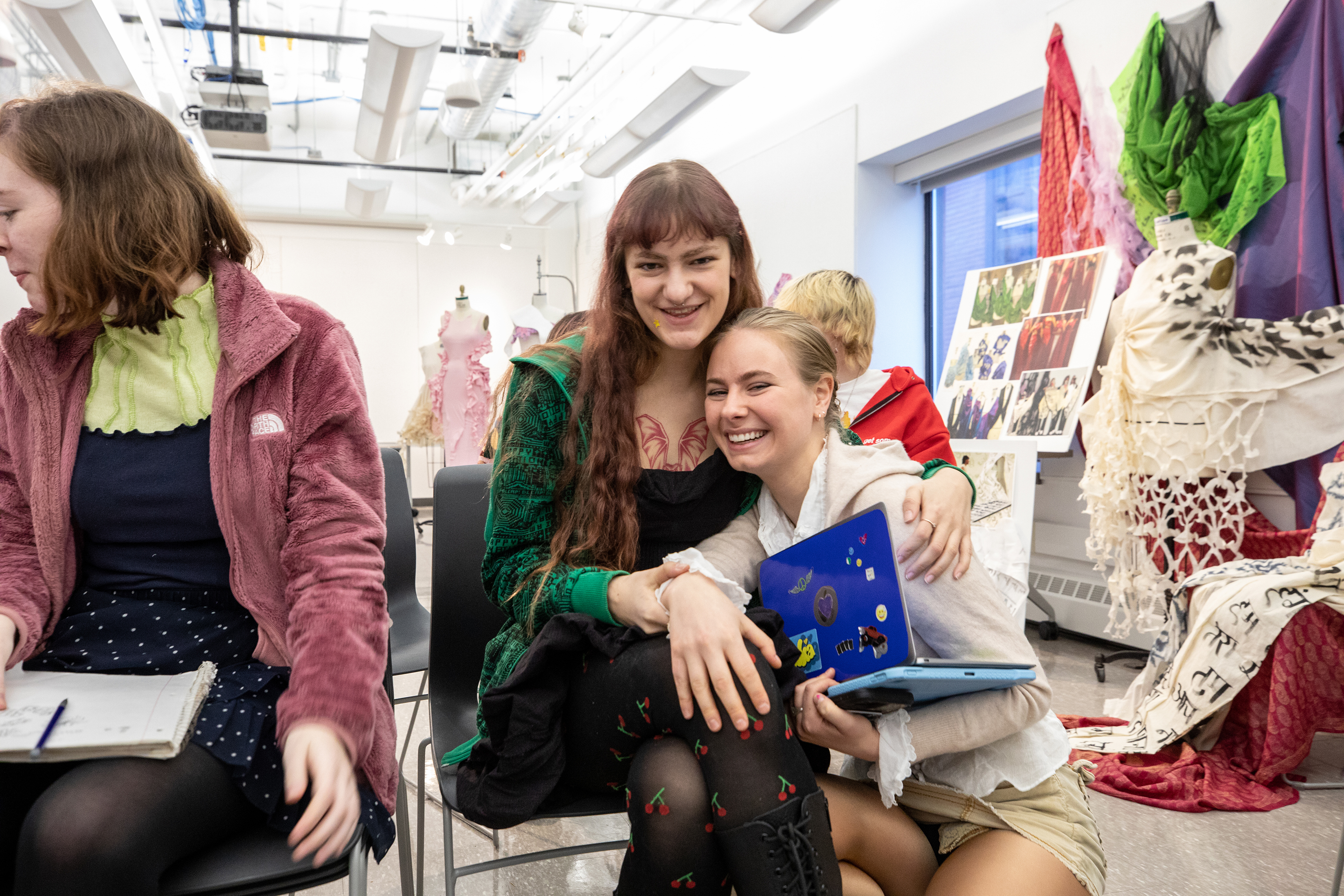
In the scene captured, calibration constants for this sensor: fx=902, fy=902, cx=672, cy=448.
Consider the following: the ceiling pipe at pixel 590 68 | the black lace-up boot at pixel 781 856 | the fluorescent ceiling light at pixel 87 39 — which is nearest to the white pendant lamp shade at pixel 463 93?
the ceiling pipe at pixel 590 68

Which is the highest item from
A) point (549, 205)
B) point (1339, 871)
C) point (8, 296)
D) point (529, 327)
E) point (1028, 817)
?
point (549, 205)

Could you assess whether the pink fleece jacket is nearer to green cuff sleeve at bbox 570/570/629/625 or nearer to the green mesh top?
the green mesh top

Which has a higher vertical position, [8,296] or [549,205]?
[549,205]

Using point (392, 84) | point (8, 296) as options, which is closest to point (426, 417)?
point (392, 84)

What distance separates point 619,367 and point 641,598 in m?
0.43

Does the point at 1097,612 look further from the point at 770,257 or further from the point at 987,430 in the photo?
the point at 770,257

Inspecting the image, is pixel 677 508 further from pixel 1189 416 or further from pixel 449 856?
pixel 1189 416

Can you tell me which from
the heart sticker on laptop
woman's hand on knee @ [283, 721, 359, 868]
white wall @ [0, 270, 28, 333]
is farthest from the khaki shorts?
white wall @ [0, 270, 28, 333]

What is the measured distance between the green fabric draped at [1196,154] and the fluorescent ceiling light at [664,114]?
211cm

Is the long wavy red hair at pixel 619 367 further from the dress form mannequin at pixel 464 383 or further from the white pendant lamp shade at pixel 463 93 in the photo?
the dress form mannequin at pixel 464 383

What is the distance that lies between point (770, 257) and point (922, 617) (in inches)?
213

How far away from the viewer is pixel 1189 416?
2906 mm

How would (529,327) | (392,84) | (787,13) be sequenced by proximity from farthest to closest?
(529,327) → (392,84) → (787,13)

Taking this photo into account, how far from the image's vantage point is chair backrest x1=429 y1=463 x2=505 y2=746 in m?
1.70
